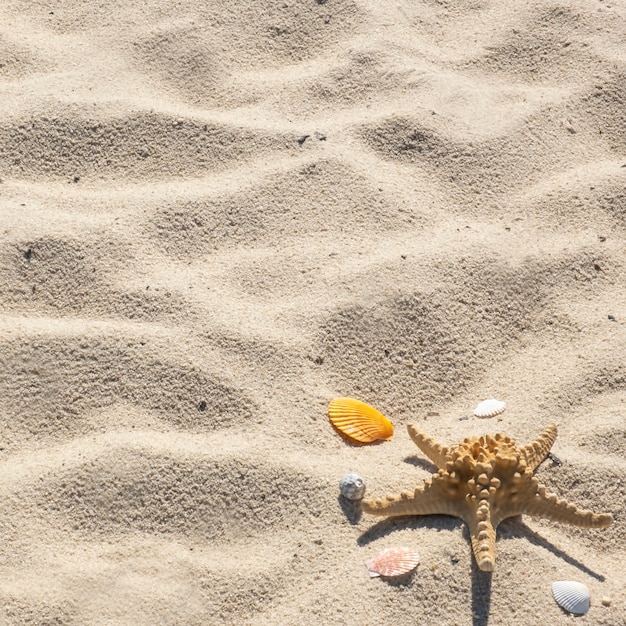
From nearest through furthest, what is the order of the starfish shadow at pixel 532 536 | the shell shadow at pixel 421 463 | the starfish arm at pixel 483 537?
the starfish arm at pixel 483 537 → the starfish shadow at pixel 532 536 → the shell shadow at pixel 421 463

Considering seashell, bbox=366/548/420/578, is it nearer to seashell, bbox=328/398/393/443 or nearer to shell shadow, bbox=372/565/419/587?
shell shadow, bbox=372/565/419/587

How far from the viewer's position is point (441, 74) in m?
3.02

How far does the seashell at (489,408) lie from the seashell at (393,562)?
0.45 m

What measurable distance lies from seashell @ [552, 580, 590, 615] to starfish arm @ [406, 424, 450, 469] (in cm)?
33

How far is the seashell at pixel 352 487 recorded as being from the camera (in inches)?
77.7

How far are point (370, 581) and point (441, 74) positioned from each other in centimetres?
179

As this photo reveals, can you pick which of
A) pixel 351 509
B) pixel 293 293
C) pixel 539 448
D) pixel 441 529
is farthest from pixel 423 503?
pixel 293 293

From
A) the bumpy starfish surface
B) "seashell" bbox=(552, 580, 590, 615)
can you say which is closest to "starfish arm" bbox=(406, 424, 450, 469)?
the bumpy starfish surface

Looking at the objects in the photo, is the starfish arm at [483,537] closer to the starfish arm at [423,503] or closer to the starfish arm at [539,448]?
the starfish arm at [423,503]

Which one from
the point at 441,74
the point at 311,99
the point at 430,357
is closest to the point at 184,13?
the point at 311,99

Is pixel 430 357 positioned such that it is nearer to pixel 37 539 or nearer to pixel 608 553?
pixel 608 553

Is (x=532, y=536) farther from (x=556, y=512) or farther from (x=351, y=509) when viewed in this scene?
(x=351, y=509)

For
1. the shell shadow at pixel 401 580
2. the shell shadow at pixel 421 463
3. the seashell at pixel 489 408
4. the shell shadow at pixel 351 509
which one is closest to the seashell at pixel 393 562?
the shell shadow at pixel 401 580

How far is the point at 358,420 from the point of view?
2143 mm
